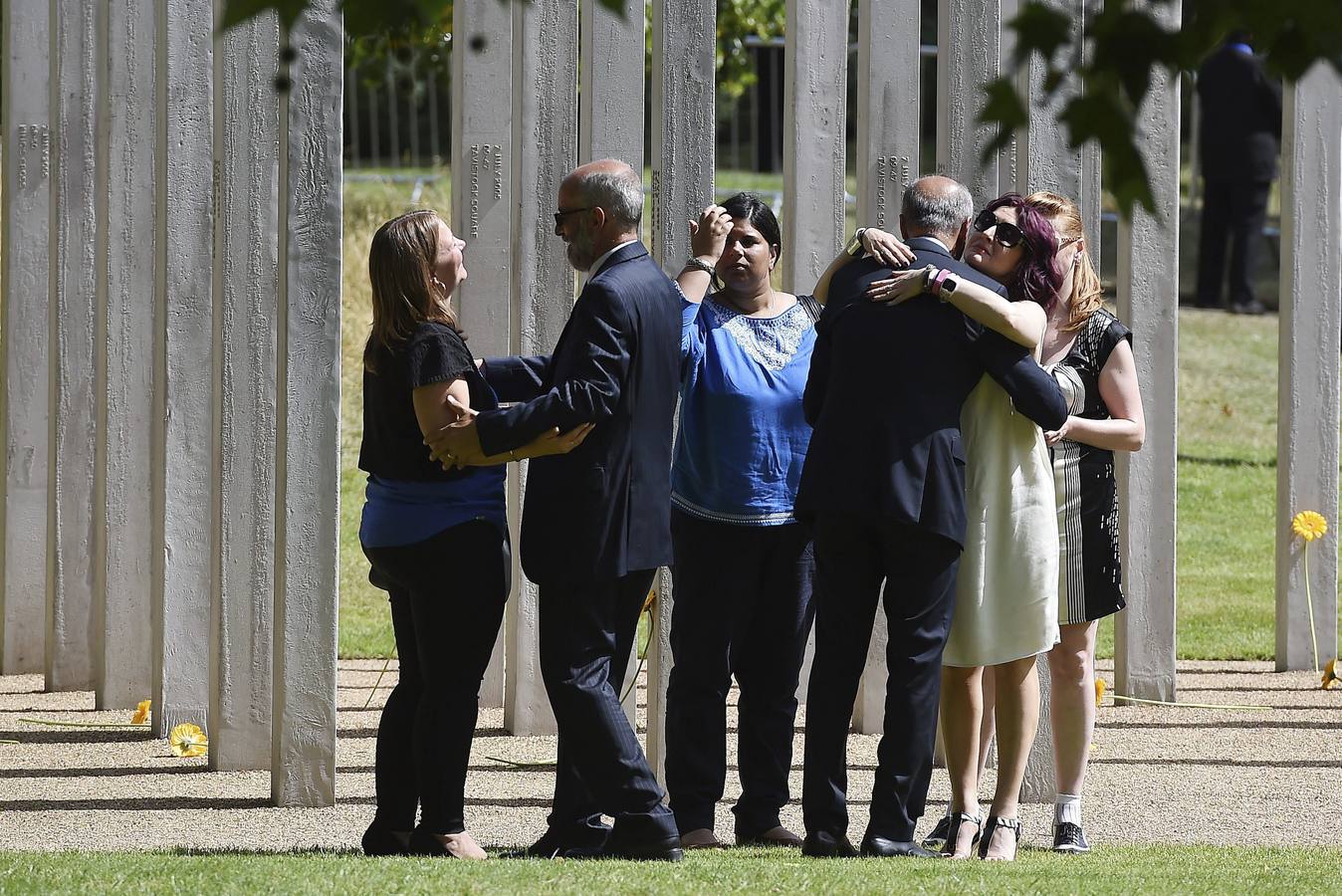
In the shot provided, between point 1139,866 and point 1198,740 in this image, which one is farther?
point 1198,740

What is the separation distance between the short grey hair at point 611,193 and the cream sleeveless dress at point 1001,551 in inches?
41.9

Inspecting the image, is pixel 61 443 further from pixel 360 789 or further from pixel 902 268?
pixel 902 268

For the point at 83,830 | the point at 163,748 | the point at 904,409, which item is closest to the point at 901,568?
the point at 904,409

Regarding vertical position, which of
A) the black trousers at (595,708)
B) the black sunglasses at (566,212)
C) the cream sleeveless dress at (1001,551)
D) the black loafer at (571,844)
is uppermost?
the black sunglasses at (566,212)

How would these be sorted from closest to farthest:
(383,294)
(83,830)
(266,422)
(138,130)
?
(383,294)
(83,830)
(266,422)
(138,130)

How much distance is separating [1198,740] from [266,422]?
3.63 m

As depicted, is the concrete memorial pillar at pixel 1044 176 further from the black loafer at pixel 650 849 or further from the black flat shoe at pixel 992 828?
the black loafer at pixel 650 849

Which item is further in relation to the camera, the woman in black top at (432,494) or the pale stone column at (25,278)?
the pale stone column at (25,278)

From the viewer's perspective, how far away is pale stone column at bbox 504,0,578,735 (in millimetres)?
6465

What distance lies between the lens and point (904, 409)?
457 centimetres

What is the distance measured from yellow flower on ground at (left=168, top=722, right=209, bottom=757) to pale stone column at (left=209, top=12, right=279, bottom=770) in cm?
29

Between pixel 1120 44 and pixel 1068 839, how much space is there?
10.8ft

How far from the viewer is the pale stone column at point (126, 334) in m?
6.96

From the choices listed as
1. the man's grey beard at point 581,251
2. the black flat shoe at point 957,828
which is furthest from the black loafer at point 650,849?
the man's grey beard at point 581,251
